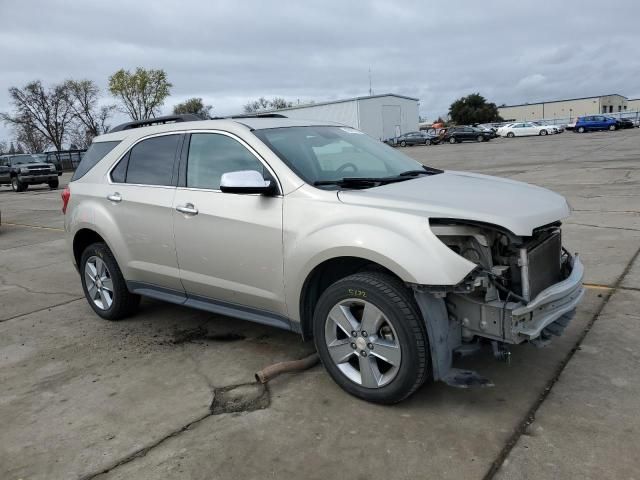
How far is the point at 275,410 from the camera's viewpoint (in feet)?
10.9

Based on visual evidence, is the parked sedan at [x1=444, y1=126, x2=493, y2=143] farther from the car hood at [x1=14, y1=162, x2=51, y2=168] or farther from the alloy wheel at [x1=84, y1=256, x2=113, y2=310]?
the alloy wheel at [x1=84, y1=256, x2=113, y2=310]

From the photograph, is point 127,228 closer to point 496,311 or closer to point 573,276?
point 496,311

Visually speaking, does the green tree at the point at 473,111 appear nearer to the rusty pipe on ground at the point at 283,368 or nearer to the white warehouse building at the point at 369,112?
the white warehouse building at the point at 369,112

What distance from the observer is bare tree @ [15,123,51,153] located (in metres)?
67.1

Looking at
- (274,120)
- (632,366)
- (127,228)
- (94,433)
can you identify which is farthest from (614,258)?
(94,433)

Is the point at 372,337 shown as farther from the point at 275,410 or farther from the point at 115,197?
the point at 115,197

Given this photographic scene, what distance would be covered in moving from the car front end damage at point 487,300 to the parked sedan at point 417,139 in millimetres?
48687

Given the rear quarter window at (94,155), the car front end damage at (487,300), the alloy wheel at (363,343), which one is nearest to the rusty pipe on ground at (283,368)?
the alloy wheel at (363,343)

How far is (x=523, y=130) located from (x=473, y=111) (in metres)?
42.5

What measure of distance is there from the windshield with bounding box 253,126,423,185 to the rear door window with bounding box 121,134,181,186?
90 centimetres

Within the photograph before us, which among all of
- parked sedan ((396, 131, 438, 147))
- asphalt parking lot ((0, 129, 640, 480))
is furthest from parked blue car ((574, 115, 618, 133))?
asphalt parking lot ((0, 129, 640, 480))

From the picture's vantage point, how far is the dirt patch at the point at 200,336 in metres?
4.56

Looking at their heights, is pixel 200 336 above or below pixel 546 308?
below

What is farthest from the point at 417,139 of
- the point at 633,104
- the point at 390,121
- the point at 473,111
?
the point at 633,104
